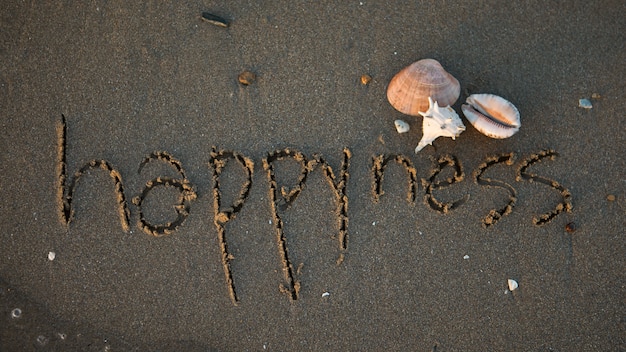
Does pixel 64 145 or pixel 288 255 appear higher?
pixel 64 145

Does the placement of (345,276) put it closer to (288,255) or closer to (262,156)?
(288,255)

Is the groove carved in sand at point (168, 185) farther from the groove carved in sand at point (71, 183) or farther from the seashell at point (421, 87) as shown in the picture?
the seashell at point (421, 87)

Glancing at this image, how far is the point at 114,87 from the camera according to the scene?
2.94 metres

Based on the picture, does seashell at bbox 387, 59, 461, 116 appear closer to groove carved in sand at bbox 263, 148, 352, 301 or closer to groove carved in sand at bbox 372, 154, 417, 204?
groove carved in sand at bbox 372, 154, 417, 204

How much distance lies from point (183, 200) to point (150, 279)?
0.44 m

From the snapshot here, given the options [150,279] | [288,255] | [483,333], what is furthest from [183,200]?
[483,333]

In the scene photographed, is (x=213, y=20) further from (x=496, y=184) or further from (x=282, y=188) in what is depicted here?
(x=496, y=184)

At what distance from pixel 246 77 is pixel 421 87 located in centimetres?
94

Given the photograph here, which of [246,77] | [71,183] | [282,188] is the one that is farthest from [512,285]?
[71,183]

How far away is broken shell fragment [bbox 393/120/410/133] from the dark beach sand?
0.04 m

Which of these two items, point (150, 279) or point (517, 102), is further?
point (517, 102)

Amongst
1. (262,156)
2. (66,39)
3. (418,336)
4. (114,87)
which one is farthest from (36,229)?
(418,336)

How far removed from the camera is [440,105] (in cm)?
291

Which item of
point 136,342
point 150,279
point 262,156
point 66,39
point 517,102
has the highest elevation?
point 66,39
